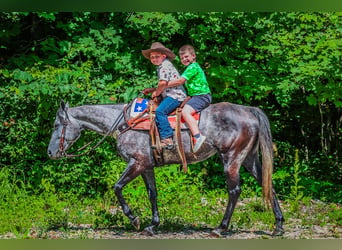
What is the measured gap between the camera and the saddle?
7.14m

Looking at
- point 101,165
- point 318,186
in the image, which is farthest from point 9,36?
point 318,186

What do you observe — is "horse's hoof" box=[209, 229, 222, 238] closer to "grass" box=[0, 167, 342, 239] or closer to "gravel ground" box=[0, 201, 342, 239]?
"gravel ground" box=[0, 201, 342, 239]

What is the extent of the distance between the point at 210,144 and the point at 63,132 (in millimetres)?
1881

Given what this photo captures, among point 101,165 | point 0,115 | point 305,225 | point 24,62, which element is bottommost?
point 305,225

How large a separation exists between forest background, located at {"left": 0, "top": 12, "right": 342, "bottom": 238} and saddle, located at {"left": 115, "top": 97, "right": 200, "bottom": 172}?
1.98 metres

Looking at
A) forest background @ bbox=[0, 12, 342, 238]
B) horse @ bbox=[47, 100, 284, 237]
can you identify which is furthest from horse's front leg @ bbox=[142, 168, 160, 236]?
forest background @ bbox=[0, 12, 342, 238]

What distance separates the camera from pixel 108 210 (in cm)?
879

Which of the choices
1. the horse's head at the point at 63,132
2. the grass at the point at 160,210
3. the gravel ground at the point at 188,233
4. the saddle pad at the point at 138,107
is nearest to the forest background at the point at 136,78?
the grass at the point at 160,210

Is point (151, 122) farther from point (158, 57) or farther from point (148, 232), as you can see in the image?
point (148, 232)

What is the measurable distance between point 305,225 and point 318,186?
7.94 feet

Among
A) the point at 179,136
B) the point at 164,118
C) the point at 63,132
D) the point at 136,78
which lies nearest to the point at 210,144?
the point at 179,136

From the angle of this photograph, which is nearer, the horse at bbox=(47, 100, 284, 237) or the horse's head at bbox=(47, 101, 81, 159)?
the horse at bbox=(47, 100, 284, 237)

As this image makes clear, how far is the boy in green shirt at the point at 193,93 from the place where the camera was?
707 centimetres

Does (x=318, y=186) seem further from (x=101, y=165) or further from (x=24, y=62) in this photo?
(x=24, y=62)
